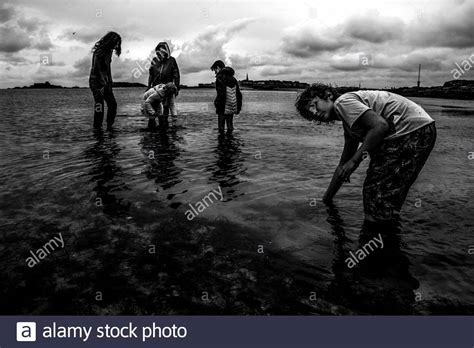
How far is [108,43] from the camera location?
9695 millimetres

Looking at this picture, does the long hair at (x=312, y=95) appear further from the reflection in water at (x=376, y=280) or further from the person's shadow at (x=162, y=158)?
the person's shadow at (x=162, y=158)

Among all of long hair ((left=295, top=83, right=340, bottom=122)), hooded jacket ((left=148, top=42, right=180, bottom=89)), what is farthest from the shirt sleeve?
hooded jacket ((left=148, top=42, right=180, bottom=89))

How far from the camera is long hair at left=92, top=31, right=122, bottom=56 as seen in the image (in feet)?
31.6

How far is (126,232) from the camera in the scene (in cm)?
375

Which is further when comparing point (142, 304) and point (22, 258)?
point (22, 258)

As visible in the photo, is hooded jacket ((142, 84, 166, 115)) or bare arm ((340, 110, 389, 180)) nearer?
bare arm ((340, 110, 389, 180))

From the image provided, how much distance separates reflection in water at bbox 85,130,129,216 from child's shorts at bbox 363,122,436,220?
9.67ft

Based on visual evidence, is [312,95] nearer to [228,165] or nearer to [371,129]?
[371,129]

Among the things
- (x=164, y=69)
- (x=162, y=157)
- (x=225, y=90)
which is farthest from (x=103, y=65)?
(x=162, y=157)

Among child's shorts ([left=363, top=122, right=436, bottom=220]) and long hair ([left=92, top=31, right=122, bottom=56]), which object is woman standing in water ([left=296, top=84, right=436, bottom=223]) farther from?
long hair ([left=92, top=31, right=122, bottom=56])
